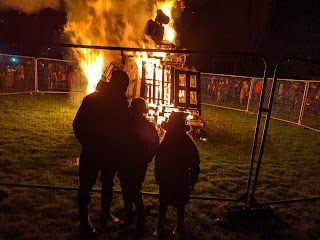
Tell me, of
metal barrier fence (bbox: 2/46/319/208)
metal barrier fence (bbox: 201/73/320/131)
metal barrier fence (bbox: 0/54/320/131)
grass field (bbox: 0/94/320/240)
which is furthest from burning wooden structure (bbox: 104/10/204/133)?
metal barrier fence (bbox: 0/54/320/131)

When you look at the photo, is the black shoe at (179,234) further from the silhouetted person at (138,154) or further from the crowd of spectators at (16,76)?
the crowd of spectators at (16,76)

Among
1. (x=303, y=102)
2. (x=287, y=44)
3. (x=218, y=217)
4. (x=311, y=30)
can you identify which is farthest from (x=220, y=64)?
(x=218, y=217)

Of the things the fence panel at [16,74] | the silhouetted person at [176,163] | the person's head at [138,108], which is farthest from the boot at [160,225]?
the fence panel at [16,74]

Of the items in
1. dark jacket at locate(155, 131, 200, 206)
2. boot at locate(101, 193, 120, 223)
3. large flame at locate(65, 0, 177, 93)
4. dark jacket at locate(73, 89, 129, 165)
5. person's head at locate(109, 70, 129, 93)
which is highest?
large flame at locate(65, 0, 177, 93)

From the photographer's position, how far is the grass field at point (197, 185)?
4.32 meters

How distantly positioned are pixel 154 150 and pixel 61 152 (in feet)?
13.7

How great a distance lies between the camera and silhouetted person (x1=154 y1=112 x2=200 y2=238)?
3873mm

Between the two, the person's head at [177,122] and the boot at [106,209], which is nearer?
the person's head at [177,122]

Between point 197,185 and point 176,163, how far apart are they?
89.5 inches

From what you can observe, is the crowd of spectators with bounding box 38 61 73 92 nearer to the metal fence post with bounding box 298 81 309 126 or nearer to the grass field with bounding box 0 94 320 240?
the grass field with bounding box 0 94 320 240

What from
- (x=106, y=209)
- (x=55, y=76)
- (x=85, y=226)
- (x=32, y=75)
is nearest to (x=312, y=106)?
(x=106, y=209)

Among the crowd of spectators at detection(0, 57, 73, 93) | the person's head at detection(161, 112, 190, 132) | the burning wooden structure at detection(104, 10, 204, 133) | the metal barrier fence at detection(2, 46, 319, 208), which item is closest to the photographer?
the person's head at detection(161, 112, 190, 132)

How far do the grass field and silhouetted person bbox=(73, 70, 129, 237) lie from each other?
848 mm

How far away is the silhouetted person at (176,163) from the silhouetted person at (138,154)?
0.18 metres
